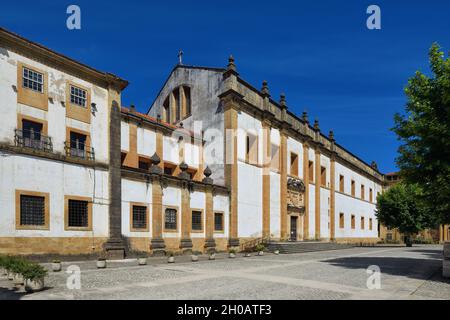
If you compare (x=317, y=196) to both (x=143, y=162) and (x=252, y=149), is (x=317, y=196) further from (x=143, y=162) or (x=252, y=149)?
(x=143, y=162)

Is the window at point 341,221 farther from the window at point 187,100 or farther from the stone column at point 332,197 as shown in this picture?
the window at point 187,100

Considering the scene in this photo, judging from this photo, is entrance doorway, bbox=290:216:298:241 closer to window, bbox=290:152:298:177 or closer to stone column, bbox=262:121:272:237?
window, bbox=290:152:298:177

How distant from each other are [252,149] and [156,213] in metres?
12.3

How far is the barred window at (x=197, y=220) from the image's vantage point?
26844 millimetres

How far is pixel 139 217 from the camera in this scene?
23031 millimetres

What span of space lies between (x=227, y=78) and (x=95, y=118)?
504 inches

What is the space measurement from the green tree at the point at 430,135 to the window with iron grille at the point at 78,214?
647 inches

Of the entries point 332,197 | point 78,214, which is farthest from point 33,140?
point 332,197

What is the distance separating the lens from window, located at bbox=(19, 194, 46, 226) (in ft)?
57.6

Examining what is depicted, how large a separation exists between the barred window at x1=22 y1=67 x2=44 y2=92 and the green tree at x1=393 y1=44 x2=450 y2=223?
17902 mm

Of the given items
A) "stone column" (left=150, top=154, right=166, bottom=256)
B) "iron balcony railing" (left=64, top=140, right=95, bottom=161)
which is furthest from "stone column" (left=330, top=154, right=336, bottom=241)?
"iron balcony railing" (left=64, top=140, right=95, bottom=161)

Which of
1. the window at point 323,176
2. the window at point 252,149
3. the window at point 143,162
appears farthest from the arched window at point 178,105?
the window at point 323,176

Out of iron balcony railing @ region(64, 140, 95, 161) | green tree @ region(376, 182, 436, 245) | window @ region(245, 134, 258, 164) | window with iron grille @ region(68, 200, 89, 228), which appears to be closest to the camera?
window with iron grille @ region(68, 200, 89, 228)

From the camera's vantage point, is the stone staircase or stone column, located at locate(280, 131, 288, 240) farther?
stone column, located at locate(280, 131, 288, 240)
